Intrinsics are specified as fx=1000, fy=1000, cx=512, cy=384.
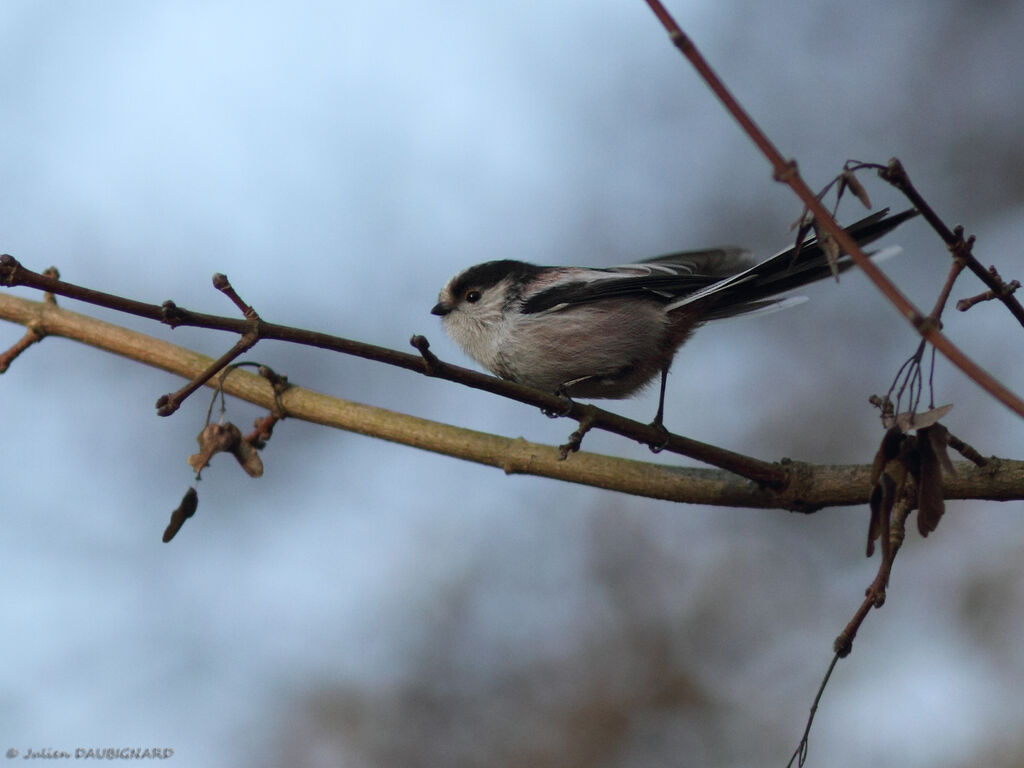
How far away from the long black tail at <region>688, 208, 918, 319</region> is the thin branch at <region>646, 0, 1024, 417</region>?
4.98 ft

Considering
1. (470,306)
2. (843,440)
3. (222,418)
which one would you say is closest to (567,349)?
(470,306)

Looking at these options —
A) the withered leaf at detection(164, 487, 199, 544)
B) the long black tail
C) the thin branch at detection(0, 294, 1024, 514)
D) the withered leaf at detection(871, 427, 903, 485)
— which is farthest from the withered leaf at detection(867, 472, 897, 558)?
the withered leaf at detection(164, 487, 199, 544)

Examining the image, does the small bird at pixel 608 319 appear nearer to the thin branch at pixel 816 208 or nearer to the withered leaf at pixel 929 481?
the withered leaf at pixel 929 481

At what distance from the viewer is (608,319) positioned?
12.1 feet

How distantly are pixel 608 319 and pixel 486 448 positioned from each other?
38.0 inches

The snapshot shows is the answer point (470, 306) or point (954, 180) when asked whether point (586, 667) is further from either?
point (954, 180)

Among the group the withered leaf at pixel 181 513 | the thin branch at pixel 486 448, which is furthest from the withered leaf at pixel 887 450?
the withered leaf at pixel 181 513

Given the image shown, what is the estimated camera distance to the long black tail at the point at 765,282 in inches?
126

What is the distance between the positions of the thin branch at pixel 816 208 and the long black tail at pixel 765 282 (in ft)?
4.98

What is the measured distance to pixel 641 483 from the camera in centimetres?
283

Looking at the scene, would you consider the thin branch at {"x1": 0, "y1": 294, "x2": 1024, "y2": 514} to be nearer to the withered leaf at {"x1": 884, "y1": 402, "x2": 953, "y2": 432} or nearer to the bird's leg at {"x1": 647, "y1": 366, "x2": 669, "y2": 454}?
the bird's leg at {"x1": 647, "y1": 366, "x2": 669, "y2": 454}

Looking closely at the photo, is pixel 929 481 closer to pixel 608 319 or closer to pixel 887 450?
pixel 887 450

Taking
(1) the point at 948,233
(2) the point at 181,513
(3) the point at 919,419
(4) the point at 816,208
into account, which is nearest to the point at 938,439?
(3) the point at 919,419

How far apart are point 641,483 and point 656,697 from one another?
2367mm
